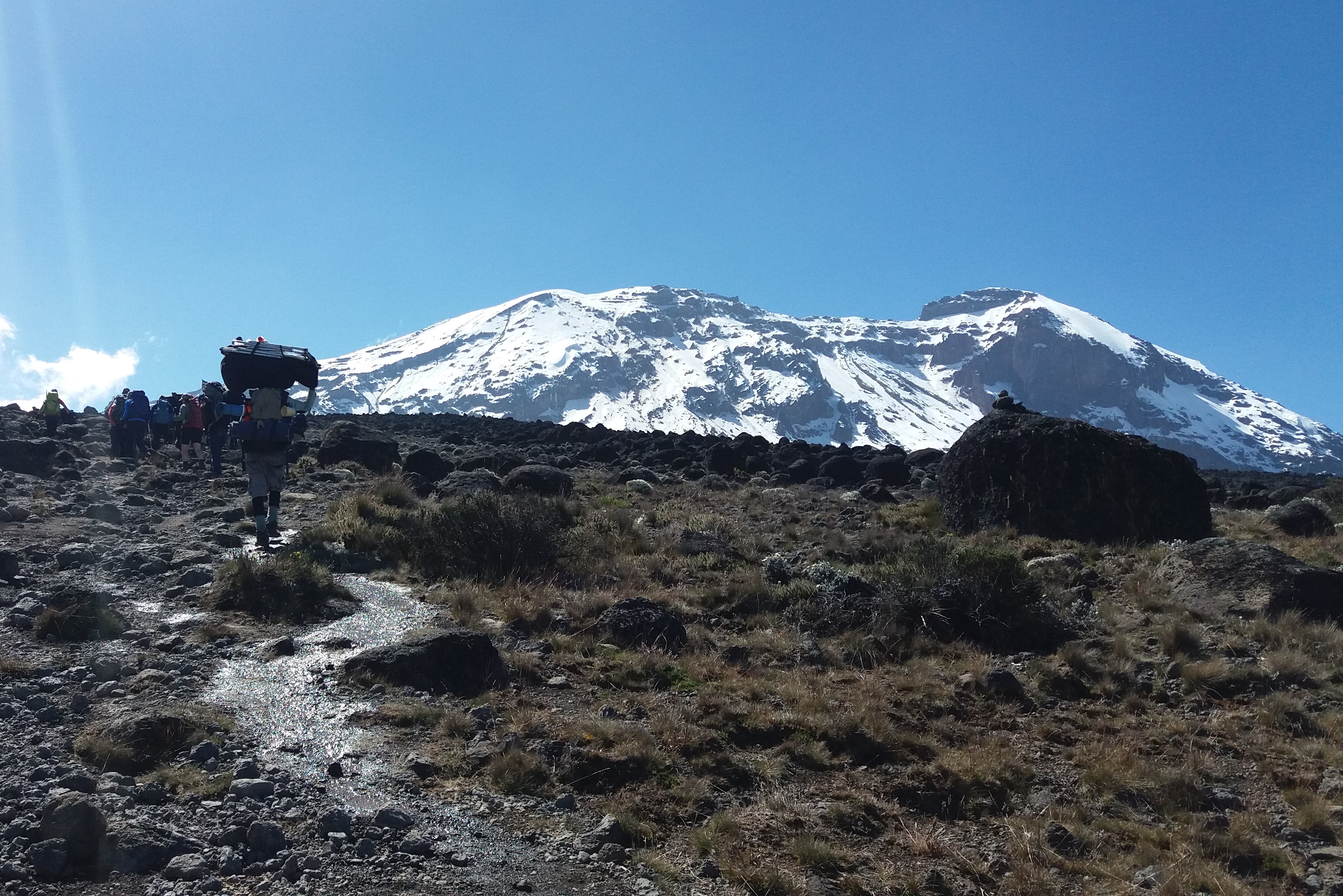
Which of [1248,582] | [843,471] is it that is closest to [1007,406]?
[843,471]

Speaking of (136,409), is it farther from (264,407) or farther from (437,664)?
(437,664)

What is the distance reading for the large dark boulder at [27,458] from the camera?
14203mm

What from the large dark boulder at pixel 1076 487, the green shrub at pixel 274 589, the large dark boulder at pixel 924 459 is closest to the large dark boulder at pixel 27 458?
the green shrub at pixel 274 589

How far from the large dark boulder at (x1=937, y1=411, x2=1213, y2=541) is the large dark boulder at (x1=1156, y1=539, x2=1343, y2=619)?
2.18 metres

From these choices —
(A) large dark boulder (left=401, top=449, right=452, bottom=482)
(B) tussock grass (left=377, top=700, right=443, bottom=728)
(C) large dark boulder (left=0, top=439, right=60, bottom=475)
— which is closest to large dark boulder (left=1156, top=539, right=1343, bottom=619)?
(B) tussock grass (left=377, top=700, right=443, bottom=728)

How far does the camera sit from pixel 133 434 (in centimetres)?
1794

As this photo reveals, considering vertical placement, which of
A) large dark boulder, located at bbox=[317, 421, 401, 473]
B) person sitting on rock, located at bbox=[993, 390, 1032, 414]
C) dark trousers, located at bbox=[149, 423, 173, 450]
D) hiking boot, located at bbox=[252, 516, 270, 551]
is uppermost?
dark trousers, located at bbox=[149, 423, 173, 450]

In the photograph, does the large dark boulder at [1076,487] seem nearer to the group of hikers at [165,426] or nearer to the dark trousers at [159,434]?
the group of hikers at [165,426]

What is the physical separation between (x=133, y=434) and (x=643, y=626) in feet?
51.4

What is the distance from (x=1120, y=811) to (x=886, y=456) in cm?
1820

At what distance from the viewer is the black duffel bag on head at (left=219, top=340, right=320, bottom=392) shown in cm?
960

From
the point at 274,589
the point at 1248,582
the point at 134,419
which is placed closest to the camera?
the point at 274,589

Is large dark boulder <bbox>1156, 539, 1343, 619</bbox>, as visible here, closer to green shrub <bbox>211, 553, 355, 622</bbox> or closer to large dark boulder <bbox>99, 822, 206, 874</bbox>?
green shrub <bbox>211, 553, 355, 622</bbox>

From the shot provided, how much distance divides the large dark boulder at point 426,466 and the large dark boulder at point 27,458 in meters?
5.58
